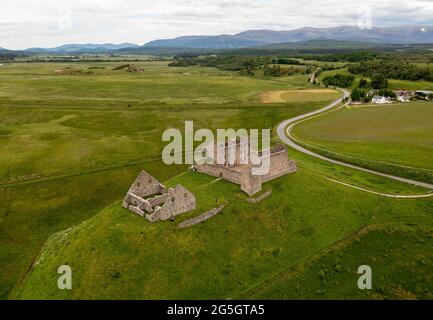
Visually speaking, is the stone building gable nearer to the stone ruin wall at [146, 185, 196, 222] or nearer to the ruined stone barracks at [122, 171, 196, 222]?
the ruined stone barracks at [122, 171, 196, 222]

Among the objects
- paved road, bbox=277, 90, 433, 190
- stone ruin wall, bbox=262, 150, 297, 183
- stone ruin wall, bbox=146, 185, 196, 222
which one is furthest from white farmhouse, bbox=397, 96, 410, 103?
stone ruin wall, bbox=146, 185, 196, 222

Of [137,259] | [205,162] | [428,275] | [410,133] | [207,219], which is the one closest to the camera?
[137,259]

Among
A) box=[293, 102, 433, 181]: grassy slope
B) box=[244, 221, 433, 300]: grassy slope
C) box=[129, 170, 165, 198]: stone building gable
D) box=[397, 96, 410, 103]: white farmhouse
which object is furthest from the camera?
box=[397, 96, 410, 103]: white farmhouse

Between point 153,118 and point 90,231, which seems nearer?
point 90,231

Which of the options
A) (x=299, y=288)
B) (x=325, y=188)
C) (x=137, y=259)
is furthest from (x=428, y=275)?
(x=137, y=259)

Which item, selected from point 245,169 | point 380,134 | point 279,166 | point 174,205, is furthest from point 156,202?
point 380,134

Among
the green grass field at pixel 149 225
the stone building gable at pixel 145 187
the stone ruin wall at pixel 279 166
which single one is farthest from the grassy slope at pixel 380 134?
the stone building gable at pixel 145 187
